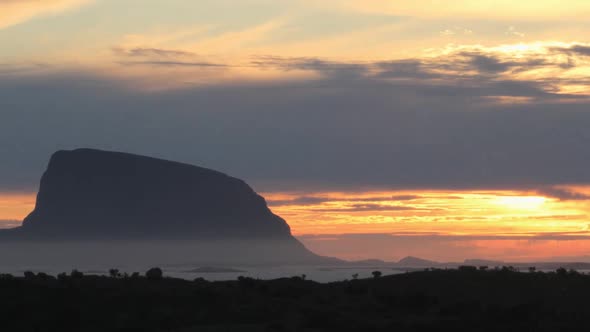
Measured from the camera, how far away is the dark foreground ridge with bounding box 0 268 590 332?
198ft

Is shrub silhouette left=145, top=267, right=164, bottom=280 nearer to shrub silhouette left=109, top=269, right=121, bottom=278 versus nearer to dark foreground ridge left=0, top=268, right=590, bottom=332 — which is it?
dark foreground ridge left=0, top=268, right=590, bottom=332

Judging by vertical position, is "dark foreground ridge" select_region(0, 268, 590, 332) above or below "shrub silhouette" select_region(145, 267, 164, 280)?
below

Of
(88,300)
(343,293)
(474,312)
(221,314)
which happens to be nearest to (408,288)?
(343,293)

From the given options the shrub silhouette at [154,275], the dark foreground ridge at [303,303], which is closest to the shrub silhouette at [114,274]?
the dark foreground ridge at [303,303]

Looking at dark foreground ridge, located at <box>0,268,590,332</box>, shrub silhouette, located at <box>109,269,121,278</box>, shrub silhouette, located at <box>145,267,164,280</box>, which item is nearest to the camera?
dark foreground ridge, located at <box>0,268,590,332</box>

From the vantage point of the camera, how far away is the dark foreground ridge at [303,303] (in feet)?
198

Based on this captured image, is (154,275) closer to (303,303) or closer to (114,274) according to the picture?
(114,274)

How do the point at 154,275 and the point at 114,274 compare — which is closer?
the point at 154,275

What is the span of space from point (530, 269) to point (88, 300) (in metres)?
31.2

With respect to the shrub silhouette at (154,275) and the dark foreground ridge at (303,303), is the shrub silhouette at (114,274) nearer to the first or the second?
the dark foreground ridge at (303,303)

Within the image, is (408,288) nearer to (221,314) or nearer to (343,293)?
A: (343,293)

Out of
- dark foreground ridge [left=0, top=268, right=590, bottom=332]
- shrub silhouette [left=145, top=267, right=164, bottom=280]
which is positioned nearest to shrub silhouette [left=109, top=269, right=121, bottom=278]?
dark foreground ridge [left=0, top=268, right=590, bottom=332]

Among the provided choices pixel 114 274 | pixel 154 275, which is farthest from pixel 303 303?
pixel 114 274

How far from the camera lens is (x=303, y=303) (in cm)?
6750
